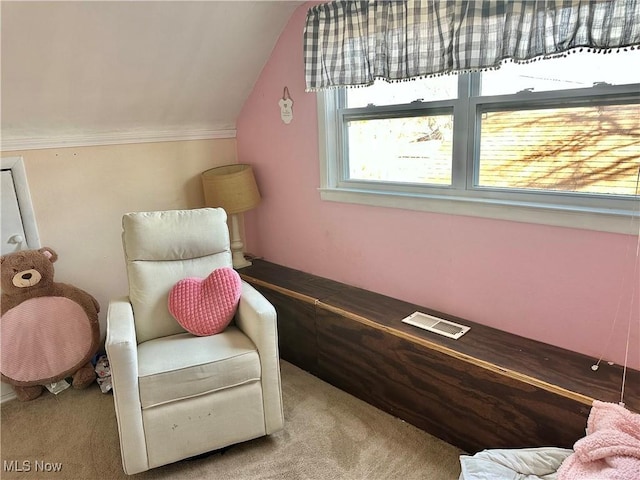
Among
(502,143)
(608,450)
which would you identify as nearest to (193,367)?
(608,450)

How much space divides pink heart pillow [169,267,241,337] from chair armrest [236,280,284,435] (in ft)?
0.46

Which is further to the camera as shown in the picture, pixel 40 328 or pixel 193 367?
pixel 40 328

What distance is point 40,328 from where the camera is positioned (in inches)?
95.3

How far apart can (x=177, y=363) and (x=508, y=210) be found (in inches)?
60.4

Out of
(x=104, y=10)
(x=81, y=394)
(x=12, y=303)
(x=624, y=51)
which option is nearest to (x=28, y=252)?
(x=12, y=303)

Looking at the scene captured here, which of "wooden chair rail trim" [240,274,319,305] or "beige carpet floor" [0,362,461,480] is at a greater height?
"wooden chair rail trim" [240,274,319,305]

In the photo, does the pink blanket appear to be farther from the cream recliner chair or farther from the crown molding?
the crown molding

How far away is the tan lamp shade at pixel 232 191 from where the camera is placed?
9.58ft

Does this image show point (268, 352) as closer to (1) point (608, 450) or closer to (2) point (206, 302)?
(2) point (206, 302)

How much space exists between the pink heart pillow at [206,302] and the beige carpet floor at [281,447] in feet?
1.86

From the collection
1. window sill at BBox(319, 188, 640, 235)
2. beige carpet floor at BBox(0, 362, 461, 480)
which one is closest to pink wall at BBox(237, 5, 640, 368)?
window sill at BBox(319, 188, 640, 235)

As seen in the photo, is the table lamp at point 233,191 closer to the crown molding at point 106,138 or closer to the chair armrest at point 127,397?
the crown molding at point 106,138

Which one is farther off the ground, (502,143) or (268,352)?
(502,143)

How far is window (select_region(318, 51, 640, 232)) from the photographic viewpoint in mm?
1707
